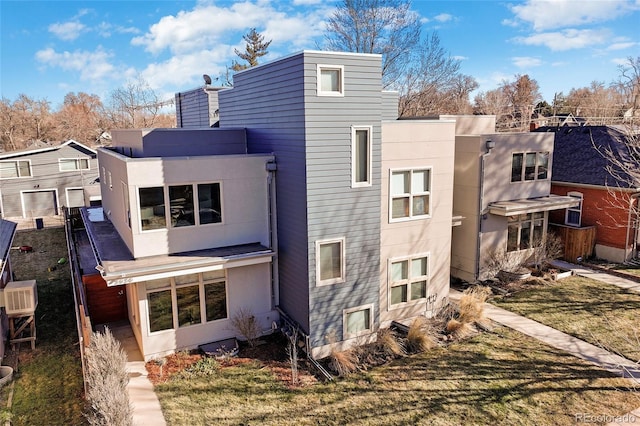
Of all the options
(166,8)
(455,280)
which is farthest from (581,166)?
(166,8)

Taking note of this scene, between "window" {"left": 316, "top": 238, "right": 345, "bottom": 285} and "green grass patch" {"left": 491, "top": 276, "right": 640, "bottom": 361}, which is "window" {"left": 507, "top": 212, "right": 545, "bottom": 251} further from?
"window" {"left": 316, "top": 238, "right": 345, "bottom": 285}

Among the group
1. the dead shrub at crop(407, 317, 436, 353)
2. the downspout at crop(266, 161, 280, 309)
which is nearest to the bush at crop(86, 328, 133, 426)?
the downspout at crop(266, 161, 280, 309)

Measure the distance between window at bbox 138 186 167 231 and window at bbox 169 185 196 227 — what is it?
0.23 m

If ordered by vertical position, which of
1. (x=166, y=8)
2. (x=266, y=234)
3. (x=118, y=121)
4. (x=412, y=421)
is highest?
(x=166, y=8)

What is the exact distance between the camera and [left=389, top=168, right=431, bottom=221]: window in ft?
38.4

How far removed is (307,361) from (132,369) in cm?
403

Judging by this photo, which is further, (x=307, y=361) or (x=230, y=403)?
(x=307, y=361)

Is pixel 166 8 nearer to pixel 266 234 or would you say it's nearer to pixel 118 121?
pixel 266 234

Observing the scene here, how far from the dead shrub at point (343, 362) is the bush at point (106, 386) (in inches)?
172

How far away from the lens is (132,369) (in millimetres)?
10039

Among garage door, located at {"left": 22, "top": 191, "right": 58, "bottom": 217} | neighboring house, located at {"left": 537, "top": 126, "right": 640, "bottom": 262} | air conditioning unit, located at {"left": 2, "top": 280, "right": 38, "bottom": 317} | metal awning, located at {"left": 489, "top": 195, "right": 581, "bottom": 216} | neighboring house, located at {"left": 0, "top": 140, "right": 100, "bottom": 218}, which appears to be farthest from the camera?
garage door, located at {"left": 22, "top": 191, "right": 58, "bottom": 217}

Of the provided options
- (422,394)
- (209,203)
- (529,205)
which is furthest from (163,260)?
(529,205)

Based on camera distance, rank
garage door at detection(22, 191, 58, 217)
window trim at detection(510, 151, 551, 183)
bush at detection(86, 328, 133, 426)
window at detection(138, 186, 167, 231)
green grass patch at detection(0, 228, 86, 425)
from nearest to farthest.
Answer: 1. bush at detection(86, 328, 133, 426)
2. green grass patch at detection(0, 228, 86, 425)
3. window at detection(138, 186, 167, 231)
4. window trim at detection(510, 151, 551, 183)
5. garage door at detection(22, 191, 58, 217)

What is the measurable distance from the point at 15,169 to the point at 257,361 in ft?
90.8
